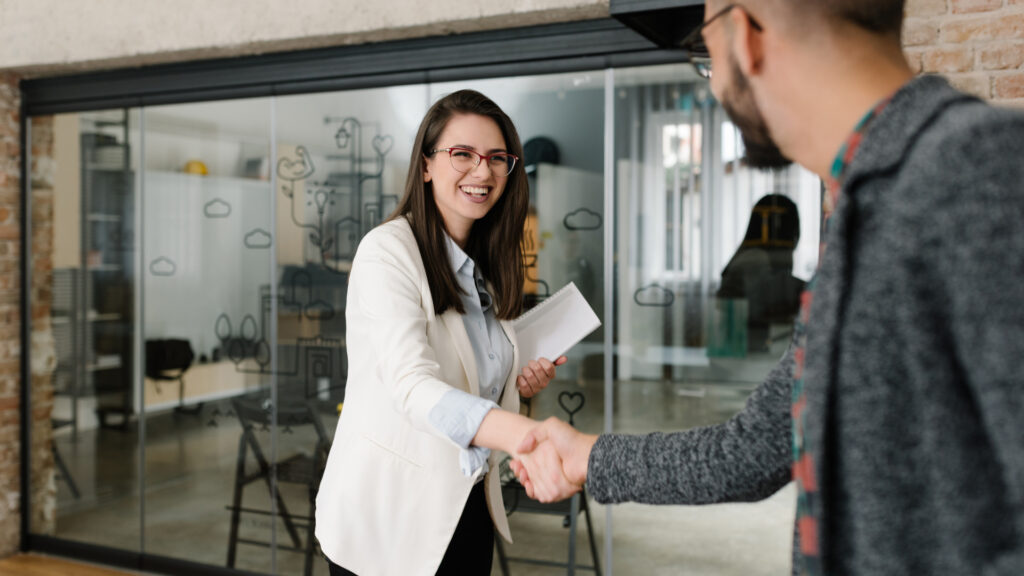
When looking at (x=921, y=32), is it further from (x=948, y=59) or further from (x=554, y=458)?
(x=554, y=458)

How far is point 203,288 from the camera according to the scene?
356 centimetres

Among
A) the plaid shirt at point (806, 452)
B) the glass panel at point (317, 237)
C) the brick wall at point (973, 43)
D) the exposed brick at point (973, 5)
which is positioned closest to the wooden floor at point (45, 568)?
the glass panel at point (317, 237)

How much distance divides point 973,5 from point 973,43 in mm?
106


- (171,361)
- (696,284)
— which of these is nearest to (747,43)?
(696,284)

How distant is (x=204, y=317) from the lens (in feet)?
11.7

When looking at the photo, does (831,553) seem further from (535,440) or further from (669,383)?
(669,383)

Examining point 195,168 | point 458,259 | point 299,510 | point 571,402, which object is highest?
point 195,168

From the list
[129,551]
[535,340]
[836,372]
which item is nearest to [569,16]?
[535,340]

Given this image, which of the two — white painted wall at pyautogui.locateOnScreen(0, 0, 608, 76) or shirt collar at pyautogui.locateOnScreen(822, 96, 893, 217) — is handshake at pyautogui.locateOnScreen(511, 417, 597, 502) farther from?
white painted wall at pyautogui.locateOnScreen(0, 0, 608, 76)

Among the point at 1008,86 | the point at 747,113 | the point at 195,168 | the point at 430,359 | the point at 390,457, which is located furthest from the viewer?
the point at 195,168

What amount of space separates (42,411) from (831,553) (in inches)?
159

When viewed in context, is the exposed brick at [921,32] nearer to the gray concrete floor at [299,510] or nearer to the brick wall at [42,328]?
the gray concrete floor at [299,510]

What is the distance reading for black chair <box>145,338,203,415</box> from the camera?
11.9ft

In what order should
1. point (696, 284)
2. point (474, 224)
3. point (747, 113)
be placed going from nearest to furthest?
point (747, 113) < point (474, 224) < point (696, 284)
